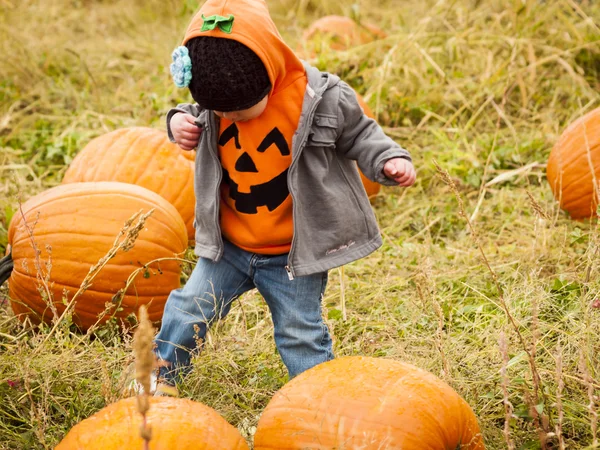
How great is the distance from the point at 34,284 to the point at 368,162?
1.57 metres

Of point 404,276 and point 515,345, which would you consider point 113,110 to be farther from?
point 515,345

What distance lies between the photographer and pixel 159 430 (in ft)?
6.70

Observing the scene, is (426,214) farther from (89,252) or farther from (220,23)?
(220,23)

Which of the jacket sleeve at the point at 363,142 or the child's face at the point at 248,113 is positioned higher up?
the child's face at the point at 248,113

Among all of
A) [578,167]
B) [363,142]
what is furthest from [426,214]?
[363,142]

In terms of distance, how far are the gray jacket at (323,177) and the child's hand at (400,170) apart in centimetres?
3

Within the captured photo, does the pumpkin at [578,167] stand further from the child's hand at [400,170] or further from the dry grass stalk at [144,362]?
the dry grass stalk at [144,362]

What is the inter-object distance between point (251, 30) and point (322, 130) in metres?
0.46

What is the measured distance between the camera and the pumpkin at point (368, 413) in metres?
2.08

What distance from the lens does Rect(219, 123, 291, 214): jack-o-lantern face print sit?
2.74m

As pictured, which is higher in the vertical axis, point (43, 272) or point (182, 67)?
point (182, 67)

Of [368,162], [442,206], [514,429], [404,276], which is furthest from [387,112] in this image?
[514,429]

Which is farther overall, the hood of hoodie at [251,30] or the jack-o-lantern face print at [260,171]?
the jack-o-lantern face print at [260,171]

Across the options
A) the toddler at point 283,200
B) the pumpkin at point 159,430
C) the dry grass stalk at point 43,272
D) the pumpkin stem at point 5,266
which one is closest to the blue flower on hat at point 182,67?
the toddler at point 283,200
